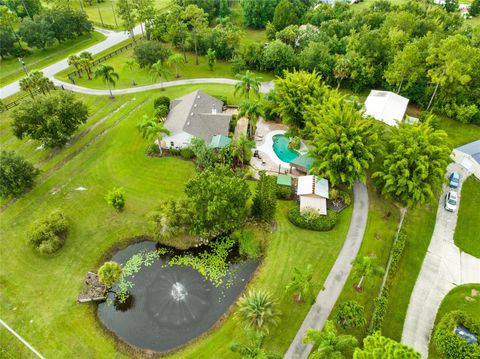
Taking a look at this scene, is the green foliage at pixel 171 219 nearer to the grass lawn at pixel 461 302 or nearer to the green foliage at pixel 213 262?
the green foliage at pixel 213 262

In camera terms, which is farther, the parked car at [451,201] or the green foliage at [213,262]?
the parked car at [451,201]

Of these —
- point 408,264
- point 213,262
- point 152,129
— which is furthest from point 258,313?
point 152,129

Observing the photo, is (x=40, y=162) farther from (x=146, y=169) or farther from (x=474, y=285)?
(x=474, y=285)

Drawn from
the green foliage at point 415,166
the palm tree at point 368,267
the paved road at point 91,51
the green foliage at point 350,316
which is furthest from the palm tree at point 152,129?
the paved road at point 91,51

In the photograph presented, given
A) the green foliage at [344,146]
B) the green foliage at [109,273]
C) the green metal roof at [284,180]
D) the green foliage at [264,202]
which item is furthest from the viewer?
the green metal roof at [284,180]

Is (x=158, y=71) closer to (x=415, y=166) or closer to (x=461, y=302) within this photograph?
(x=415, y=166)
